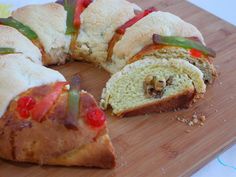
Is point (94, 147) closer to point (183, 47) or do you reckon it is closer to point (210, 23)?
point (183, 47)

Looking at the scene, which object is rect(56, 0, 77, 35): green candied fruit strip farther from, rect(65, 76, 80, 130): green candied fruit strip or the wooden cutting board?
rect(65, 76, 80, 130): green candied fruit strip

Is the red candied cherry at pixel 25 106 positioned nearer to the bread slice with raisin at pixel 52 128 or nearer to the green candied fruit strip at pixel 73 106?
the bread slice with raisin at pixel 52 128

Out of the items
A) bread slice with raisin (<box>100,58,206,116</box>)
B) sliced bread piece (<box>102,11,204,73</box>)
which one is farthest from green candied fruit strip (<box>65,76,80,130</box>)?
sliced bread piece (<box>102,11,204,73</box>)

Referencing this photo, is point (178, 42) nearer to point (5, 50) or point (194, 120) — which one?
point (194, 120)

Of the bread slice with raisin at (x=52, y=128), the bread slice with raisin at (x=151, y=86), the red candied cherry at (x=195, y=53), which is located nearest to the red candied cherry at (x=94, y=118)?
the bread slice with raisin at (x=52, y=128)

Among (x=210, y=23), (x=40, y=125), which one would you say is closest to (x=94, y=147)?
(x=40, y=125)

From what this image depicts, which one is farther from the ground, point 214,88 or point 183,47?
point 183,47
